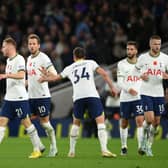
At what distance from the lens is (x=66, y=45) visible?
27703mm

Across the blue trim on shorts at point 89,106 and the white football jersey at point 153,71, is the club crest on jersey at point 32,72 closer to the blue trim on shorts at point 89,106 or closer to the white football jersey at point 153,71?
the blue trim on shorts at point 89,106

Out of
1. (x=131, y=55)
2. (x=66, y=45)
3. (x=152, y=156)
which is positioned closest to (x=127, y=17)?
(x=66, y=45)

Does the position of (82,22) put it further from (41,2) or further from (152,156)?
(152,156)

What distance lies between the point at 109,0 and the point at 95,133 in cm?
509

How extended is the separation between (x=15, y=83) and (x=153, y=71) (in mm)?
3189

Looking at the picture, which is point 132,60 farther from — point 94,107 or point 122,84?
point 94,107

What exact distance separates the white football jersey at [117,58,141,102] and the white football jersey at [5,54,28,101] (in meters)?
2.82

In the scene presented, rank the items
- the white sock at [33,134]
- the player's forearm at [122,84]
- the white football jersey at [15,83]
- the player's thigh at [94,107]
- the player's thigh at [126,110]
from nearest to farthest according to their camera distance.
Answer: the white football jersey at [15,83]
the white sock at [33,134]
the player's thigh at [94,107]
the player's forearm at [122,84]
the player's thigh at [126,110]

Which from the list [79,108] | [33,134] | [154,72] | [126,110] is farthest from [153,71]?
[33,134]

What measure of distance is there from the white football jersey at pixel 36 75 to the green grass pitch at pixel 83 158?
1.31 metres

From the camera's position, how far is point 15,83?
16.7 meters

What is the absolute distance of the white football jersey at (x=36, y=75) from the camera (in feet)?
57.4

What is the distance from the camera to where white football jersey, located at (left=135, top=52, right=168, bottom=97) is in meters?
18.1

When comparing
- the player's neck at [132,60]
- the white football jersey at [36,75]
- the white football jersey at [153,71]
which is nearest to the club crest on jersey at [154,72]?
the white football jersey at [153,71]
